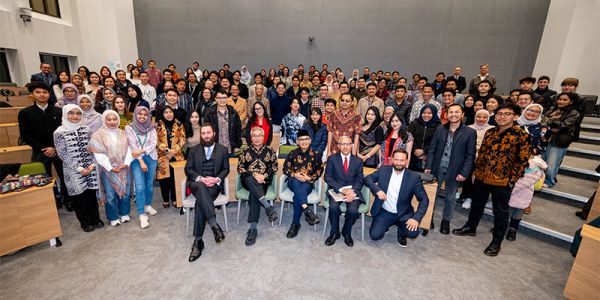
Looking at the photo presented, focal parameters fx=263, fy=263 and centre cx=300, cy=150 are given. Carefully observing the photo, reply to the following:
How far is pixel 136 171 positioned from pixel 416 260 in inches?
148

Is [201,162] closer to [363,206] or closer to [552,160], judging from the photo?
[363,206]

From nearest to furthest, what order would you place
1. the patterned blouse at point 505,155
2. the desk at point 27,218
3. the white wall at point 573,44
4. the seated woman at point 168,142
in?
the desk at point 27,218 < the patterned blouse at point 505,155 < the seated woman at point 168,142 < the white wall at point 573,44

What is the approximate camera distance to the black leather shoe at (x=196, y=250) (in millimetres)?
2949

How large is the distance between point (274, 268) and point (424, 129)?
9.37ft

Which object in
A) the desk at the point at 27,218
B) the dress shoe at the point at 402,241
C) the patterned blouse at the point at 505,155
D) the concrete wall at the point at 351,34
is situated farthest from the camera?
the concrete wall at the point at 351,34

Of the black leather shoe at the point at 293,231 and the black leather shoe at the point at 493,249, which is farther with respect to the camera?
the black leather shoe at the point at 293,231

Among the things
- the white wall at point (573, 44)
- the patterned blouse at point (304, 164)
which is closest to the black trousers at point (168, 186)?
the patterned blouse at point (304, 164)

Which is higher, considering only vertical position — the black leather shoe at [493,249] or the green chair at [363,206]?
the green chair at [363,206]

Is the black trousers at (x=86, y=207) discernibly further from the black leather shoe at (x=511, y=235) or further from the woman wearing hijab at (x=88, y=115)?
the black leather shoe at (x=511, y=235)

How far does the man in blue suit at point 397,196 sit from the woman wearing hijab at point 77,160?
11.5 feet

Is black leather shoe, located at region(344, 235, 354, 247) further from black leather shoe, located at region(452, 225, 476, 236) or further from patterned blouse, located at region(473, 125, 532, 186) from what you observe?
patterned blouse, located at region(473, 125, 532, 186)

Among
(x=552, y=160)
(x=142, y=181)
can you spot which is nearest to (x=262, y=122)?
(x=142, y=181)

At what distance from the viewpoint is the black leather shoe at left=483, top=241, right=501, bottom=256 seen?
3146mm

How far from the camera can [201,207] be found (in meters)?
3.15
